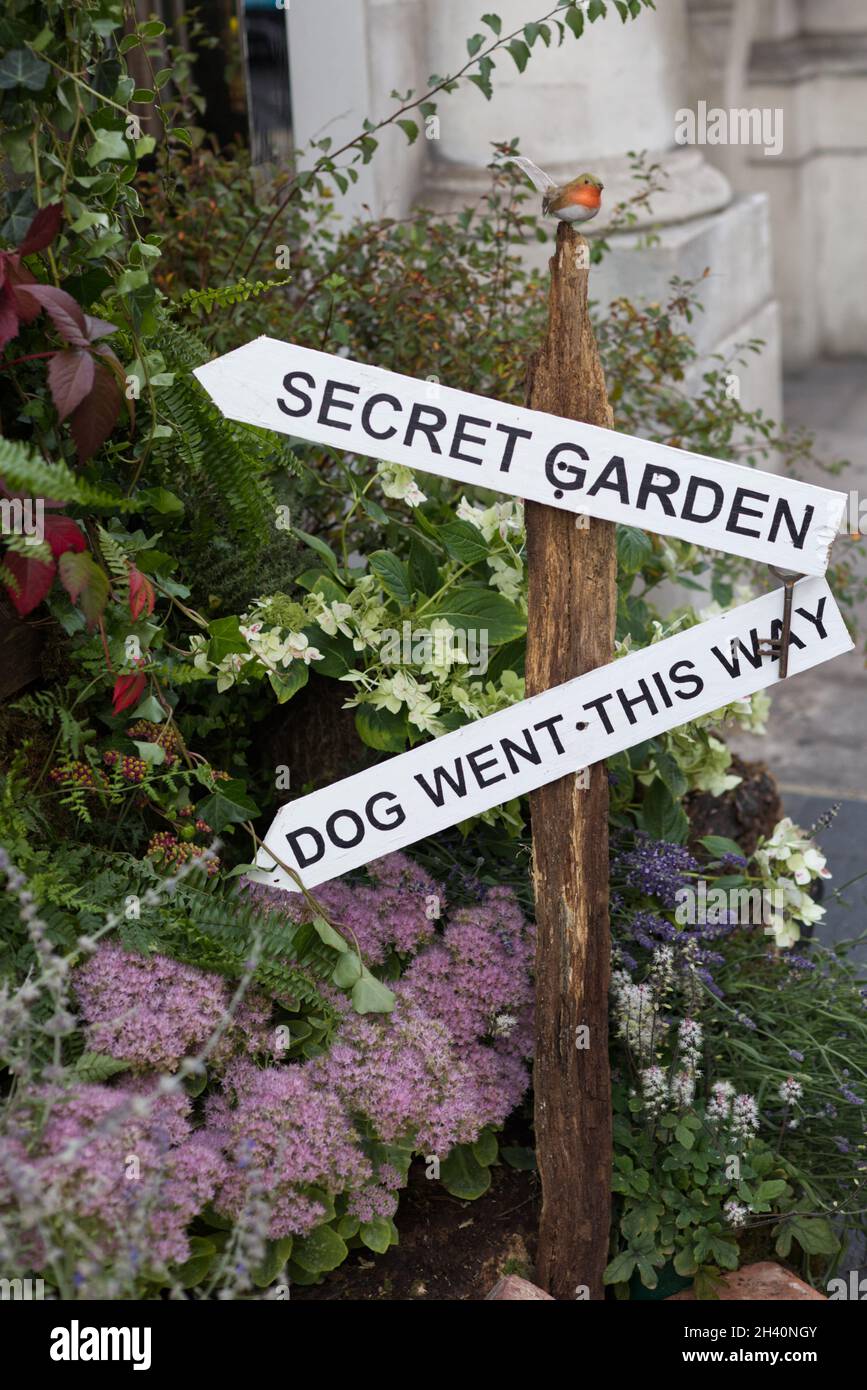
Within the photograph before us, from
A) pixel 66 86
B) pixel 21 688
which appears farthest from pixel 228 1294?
pixel 66 86

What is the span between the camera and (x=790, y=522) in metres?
1.92

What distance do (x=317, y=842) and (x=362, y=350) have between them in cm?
159

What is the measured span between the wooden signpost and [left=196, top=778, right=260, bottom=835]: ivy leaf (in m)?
0.16

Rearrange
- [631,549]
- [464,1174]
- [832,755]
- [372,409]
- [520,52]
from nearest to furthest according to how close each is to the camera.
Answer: [372,409]
[464,1174]
[631,549]
[520,52]
[832,755]

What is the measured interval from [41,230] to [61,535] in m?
0.40

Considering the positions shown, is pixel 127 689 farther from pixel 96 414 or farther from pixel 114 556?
pixel 96 414

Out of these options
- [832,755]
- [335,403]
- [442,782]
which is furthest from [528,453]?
[832,755]

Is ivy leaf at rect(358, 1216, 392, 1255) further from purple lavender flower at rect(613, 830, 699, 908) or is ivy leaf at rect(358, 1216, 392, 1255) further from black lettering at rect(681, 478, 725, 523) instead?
black lettering at rect(681, 478, 725, 523)

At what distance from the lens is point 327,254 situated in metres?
3.33

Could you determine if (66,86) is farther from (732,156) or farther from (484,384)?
(732,156)

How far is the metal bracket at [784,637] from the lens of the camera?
1946mm

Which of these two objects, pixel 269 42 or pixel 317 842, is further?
pixel 269 42
